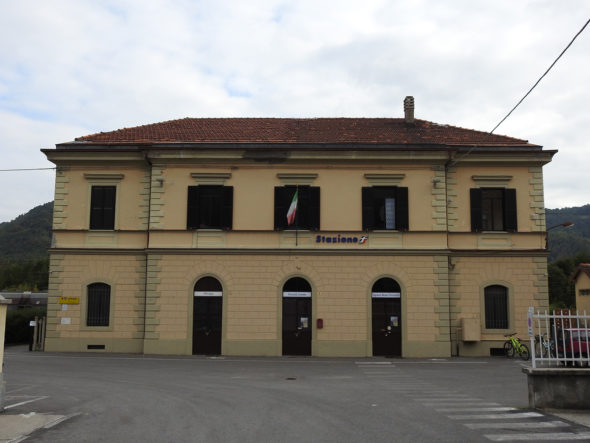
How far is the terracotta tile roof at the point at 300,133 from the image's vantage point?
2317 cm

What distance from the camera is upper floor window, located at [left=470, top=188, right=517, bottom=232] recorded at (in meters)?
22.7

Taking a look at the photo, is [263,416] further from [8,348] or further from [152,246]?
[8,348]

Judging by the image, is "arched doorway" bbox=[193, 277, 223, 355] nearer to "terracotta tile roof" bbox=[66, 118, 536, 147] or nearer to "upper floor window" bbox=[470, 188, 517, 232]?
"terracotta tile roof" bbox=[66, 118, 536, 147]

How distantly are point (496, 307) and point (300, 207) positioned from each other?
8.95 metres

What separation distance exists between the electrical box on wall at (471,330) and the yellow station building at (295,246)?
4cm

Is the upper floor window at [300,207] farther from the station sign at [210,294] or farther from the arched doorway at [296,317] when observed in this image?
the station sign at [210,294]

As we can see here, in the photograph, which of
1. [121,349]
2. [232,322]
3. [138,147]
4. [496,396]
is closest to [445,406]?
[496,396]

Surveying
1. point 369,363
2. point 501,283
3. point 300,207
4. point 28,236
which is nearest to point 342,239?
point 300,207

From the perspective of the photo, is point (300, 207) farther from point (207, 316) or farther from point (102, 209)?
point (102, 209)

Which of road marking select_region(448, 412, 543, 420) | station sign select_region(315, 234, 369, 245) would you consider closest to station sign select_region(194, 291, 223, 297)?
station sign select_region(315, 234, 369, 245)

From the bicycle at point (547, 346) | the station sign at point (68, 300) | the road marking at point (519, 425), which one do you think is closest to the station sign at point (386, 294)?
the bicycle at point (547, 346)

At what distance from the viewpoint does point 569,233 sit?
11281 cm

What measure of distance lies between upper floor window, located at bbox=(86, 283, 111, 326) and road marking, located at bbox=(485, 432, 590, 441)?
1757cm

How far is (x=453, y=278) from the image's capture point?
887 inches
